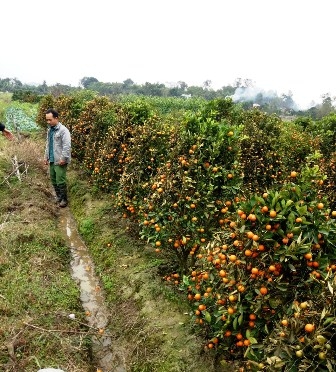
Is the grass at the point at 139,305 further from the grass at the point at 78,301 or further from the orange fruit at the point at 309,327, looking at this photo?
the orange fruit at the point at 309,327

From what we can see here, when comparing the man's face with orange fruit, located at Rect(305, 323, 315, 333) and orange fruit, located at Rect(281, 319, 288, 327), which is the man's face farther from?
orange fruit, located at Rect(305, 323, 315, 333)

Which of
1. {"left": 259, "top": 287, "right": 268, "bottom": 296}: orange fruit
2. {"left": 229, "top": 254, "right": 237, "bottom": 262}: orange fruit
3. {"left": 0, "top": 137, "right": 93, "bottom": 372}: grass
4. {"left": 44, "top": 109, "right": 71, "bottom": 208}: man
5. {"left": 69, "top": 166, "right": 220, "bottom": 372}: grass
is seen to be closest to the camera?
{"left": 259, "top": 287, "right": 268, "bottom": 296}: orange fruit

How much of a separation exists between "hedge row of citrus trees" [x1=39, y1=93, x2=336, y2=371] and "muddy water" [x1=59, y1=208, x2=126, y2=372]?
116 cm

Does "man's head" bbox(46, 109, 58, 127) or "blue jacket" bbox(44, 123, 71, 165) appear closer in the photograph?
"man's head" bbox(46, 109, 58, 127)

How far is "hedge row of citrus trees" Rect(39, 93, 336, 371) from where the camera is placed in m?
2.68

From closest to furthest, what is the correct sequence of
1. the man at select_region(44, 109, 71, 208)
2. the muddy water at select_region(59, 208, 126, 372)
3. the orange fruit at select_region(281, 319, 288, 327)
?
1. the orange fruit at select_region(281, 319, 288, 327)
2. the muddy water at select_region(59, 208, 126, 372)
3. the man at select_region(44, 109, 71, 208)

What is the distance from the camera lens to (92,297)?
560cm

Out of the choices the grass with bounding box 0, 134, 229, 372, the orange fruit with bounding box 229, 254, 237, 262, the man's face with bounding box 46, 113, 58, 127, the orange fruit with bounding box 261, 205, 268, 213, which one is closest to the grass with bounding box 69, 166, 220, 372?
the grass with bounding box 0, 134, 229, 372

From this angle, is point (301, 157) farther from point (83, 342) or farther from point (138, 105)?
point (83, 342)

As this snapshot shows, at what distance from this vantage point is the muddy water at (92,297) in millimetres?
4389

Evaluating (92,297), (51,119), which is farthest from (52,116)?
(92,297)

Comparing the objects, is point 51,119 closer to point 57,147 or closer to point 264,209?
point 57,147

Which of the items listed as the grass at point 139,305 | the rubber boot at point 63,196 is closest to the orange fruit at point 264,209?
the grass at point 139,305

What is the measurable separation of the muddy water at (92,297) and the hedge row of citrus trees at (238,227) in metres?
1.16
